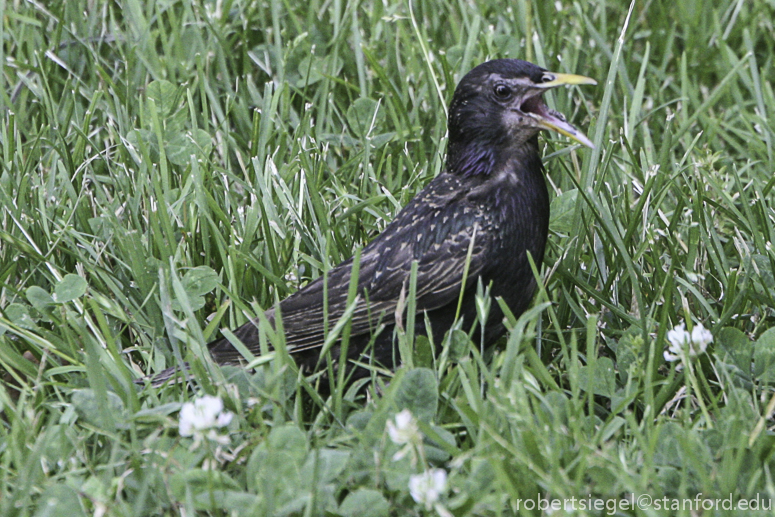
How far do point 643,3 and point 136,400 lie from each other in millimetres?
3554

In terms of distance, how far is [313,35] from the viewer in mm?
4539

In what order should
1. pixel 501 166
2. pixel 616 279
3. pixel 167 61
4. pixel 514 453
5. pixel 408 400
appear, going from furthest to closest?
pixel 167 61 → pixel 616 279 → pixel 501 166 → pixel 408 400 → pixel 514 453

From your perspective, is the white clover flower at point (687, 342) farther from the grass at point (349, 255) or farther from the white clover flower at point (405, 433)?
the white clover flower at point (405, 433)

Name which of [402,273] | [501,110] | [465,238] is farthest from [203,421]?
[501,110]

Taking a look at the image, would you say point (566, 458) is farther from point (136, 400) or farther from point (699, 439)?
point (136, 400)

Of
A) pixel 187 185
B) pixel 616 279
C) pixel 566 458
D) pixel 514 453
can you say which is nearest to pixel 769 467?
pixel 566 458

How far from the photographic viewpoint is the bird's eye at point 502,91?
2.91 metres

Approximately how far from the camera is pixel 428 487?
6.38 ft

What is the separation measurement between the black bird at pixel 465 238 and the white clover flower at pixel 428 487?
2.26 ft

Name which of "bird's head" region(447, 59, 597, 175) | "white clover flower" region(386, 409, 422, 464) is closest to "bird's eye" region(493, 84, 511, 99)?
"bird's head" region(447, 59, 597, 175)

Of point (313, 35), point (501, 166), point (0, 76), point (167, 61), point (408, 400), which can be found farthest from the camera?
point (313, 35)

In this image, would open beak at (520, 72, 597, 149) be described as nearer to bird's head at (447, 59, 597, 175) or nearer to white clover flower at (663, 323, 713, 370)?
bird's head at (447, 59, 597, 175)

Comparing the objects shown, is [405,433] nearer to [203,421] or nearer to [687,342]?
[203,421]

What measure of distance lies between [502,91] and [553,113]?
18 centimetres
